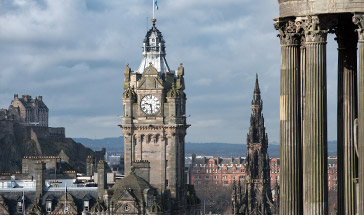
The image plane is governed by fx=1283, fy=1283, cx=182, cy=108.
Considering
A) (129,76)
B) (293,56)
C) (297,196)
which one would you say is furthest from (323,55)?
(129,76)

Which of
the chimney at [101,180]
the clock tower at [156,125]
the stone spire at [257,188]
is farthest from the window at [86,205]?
the stone spire at [257,188]

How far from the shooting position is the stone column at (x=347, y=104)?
1198 inches

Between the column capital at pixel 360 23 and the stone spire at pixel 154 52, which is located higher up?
the stone spire at pixel 154 52

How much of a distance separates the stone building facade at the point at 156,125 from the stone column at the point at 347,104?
9680 cm

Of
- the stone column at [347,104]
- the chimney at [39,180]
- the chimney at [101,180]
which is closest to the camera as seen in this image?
the stone column at [347,104]

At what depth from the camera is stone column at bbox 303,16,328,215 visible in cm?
2900

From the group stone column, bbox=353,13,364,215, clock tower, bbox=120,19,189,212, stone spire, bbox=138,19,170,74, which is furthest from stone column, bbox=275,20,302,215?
stone spire, bbox=138,19,170,74

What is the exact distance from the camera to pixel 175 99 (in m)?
128

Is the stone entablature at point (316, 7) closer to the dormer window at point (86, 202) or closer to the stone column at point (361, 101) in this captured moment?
the stone column at point (361, 101)

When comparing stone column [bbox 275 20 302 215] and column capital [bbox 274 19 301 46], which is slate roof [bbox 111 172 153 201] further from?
column capital [bbox 274 19 301 46]

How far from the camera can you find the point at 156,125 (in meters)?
128

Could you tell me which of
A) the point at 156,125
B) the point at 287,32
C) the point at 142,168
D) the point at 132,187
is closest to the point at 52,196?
the point at 132,187

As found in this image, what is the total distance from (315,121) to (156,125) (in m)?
99.4

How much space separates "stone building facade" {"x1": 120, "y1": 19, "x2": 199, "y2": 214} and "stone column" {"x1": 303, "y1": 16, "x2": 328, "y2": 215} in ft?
322
